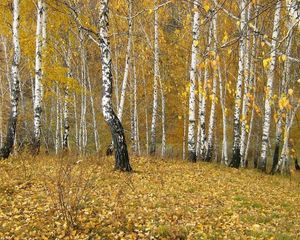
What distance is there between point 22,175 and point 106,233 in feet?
15.5

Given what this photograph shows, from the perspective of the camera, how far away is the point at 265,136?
17.7 meters

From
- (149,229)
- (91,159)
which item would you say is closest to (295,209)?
(149,229)

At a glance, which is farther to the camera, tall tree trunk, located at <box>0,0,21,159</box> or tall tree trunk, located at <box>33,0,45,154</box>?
tall tree trunk, located at <box>33,0,45,154</box>

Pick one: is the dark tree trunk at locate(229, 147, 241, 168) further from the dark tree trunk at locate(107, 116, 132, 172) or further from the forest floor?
the dark tree trunk at locate(107, 116, 132, 172)

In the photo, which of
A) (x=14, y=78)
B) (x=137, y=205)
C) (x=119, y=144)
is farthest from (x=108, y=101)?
(x=137, y=205)

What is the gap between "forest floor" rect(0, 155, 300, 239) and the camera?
23.4 feet

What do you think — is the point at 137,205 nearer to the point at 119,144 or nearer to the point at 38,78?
the point at 119,144

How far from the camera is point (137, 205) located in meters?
8.80

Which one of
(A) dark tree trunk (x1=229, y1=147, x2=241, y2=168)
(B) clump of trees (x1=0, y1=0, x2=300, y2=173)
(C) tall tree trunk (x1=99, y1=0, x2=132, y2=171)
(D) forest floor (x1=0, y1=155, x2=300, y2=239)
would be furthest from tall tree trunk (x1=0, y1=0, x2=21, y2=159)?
(A) dark tree trunk (x1=229, y1=147, x2=241, y2=168)

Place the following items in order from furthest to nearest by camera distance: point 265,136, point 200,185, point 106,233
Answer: point 265,136
point 200,185
point 106,233

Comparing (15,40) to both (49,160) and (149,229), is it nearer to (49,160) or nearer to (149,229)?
(49,160)

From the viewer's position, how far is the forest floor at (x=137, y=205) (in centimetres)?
712

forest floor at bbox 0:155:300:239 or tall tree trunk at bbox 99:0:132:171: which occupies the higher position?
tall tree trunk at bbox 99:0:132:171

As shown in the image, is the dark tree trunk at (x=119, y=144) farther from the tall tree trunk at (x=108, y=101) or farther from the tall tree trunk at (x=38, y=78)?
the tall tree trunk at (x=38, y=78)
